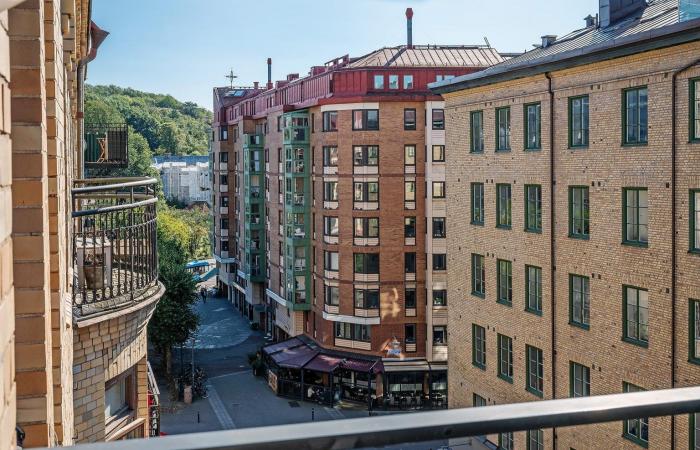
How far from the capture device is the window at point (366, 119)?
4966 centimetres

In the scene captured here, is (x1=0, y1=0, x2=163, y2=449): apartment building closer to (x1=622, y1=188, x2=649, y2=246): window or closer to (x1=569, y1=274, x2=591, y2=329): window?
(x1=622, y1=188, x2=649, y2=246): window

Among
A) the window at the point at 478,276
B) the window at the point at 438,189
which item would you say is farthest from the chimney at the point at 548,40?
the window at the point at 438,189

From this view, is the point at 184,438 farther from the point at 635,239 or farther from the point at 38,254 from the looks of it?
the point at 635,239

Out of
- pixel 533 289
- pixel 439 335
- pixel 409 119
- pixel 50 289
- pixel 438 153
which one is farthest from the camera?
pixel 439 335

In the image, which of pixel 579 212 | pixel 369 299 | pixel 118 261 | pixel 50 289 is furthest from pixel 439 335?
pixel 50 289

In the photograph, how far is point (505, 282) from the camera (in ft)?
100

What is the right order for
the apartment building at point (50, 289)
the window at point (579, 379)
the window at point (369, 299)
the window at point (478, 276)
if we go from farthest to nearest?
the window at point (369, 299) < the window at point (478, 276) < the window at point (579, 379) < the apartment building at point (50, 289)

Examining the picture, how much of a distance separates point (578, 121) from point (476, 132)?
662 centimetres

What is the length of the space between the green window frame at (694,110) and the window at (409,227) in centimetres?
2916

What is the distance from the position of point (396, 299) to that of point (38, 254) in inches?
1781

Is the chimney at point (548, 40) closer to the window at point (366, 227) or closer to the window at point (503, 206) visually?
the window at point (503, 206)

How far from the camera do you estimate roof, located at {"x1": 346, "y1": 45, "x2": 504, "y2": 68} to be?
5159 centimetres

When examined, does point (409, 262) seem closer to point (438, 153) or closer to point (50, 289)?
point (438, 153)

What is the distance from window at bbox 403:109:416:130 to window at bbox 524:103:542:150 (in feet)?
69.0
